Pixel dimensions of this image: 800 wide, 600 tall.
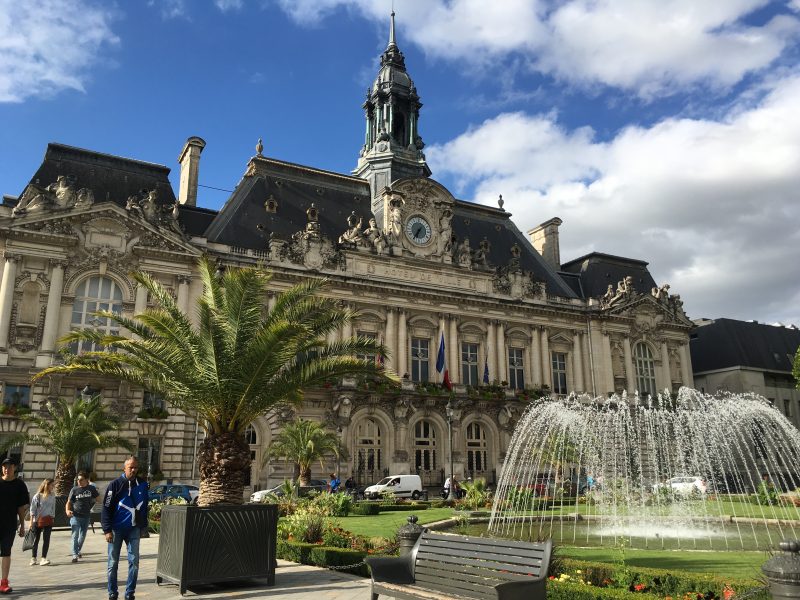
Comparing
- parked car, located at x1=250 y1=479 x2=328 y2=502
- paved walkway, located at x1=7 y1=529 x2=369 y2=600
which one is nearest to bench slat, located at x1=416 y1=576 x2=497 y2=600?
paved walkway, located at x1=7 y1=529 x2=369 y2=600

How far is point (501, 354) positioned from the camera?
46.7m

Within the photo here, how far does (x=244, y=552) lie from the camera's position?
456 inches

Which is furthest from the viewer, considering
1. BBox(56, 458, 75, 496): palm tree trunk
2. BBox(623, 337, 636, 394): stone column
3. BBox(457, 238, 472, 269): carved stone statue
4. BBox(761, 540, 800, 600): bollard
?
BBox(623, 337, 636, 394): stone column

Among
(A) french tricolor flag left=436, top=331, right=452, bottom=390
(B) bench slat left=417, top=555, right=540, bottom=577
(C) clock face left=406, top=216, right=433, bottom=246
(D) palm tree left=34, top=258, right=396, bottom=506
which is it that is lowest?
(B) bench slat left=417, top=555, right=540, bottom=577

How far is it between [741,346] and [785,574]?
58.6 meters

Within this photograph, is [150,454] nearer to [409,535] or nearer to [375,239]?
[375,239]

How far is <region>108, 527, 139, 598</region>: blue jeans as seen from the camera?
987 centimetres

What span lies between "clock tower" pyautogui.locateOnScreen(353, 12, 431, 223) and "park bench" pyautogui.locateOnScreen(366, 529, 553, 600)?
137 ft

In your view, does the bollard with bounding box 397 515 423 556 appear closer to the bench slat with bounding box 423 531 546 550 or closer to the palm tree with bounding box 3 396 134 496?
the bench slat with bounding box 423 531 546 550

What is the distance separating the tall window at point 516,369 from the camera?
47.4 metres

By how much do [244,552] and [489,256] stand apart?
40.5m

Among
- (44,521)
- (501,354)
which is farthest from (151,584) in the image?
(501,354)

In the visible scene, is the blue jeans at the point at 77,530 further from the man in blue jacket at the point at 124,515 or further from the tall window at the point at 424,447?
the tall window at the point at 424,447

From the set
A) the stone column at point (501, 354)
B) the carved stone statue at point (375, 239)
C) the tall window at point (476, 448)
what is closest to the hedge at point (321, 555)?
the tall window at point (476, 448)
